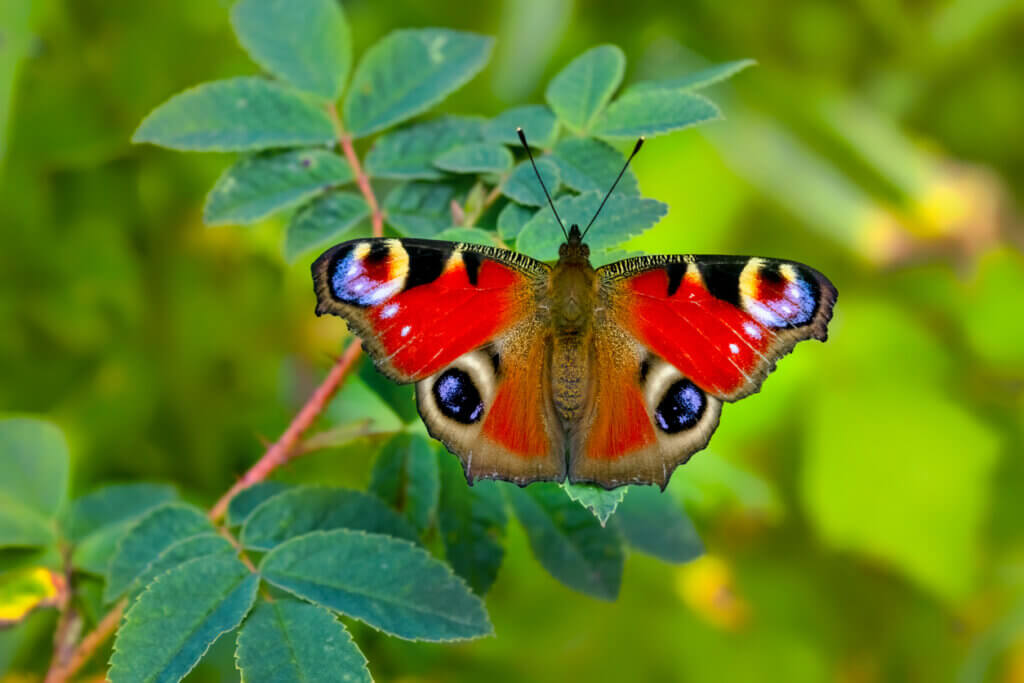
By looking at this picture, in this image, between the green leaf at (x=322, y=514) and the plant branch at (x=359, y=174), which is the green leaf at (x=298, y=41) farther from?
the green leaf at (x=322, y=514)

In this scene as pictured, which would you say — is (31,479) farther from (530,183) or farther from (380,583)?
(530,183)

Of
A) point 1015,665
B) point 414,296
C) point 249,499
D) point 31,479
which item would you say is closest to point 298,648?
point 249,499

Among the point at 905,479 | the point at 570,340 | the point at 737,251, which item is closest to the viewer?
the point at 570,340

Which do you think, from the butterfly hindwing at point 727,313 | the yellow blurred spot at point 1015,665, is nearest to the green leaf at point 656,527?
the butterfly hindwing at point 727,313

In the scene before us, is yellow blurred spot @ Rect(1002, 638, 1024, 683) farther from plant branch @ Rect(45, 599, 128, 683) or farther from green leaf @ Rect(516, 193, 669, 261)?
plant branch @ Rect(45, 599, 128, 683)

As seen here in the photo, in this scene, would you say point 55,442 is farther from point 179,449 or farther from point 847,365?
point 847,365

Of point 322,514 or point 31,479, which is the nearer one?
point 322,514
